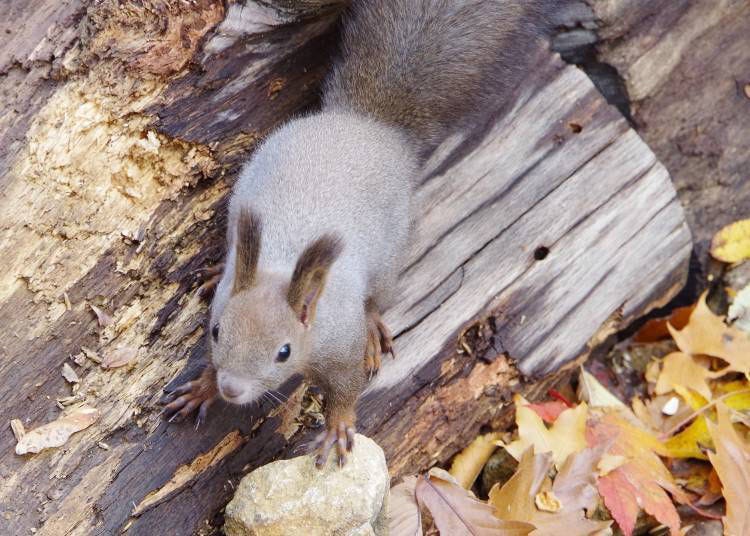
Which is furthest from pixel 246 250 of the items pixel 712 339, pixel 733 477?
pixel 712 339

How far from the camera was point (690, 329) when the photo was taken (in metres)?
2.76

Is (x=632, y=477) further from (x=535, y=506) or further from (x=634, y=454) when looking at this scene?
(x=535, y=506)

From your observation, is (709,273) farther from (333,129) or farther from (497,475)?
(333,129)

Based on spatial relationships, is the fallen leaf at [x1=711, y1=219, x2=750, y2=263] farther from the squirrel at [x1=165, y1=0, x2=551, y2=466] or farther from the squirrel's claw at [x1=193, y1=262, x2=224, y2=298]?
the squirrel's claw at [x1=193, y1=262, x2=224, y2=298]

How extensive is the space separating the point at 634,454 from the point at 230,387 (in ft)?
4.04

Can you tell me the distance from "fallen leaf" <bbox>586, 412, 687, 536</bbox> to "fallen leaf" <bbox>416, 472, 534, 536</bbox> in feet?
1.03

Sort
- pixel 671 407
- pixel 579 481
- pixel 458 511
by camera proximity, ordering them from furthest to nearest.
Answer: pixel 671 407, pixel 579 481, pixel 458 511

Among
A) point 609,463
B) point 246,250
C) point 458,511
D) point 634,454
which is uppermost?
point 246,250

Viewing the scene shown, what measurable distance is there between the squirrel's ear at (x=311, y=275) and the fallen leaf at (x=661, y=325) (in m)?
1.38

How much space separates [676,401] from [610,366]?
0.27 metres

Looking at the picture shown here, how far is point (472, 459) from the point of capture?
2.52m

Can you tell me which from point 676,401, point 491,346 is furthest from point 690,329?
point 491,346

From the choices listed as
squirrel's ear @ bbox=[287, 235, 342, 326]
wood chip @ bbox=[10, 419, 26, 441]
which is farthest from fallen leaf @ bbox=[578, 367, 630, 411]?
wood chip @ bbox=[10, 419, 26, 441]

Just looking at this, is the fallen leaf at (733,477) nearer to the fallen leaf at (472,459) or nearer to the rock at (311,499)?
the fallen leaf at (472,459)
